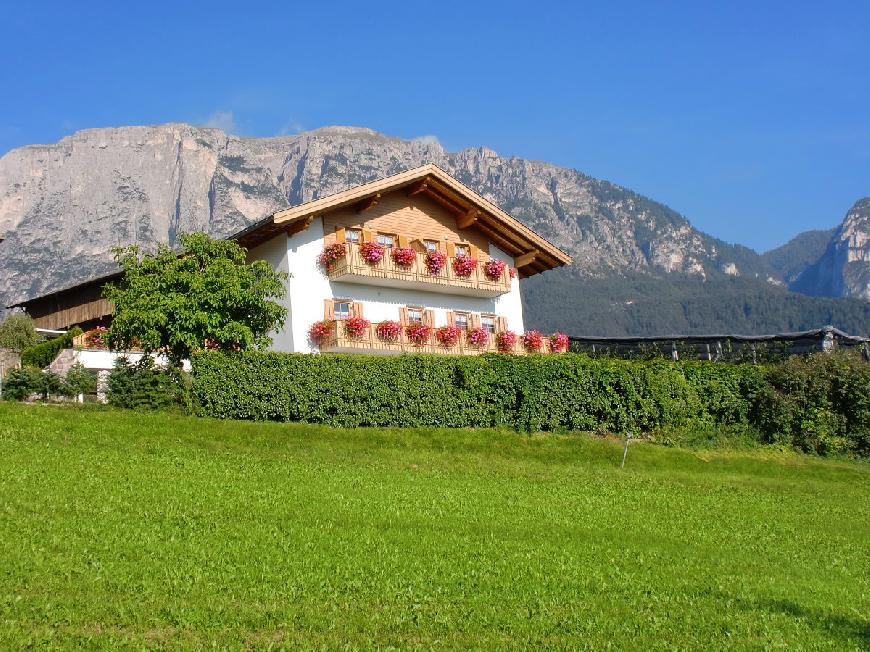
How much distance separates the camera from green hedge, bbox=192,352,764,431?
2870cm

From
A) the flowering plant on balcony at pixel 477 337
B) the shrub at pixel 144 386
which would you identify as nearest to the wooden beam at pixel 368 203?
the flowering plant on balcony at pixel 477 337

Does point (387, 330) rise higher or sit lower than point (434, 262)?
lower

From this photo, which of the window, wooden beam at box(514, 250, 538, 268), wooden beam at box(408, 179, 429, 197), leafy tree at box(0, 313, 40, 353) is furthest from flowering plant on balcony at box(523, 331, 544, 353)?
leafy tree at box(0, 313, 40, 353)

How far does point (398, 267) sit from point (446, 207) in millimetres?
5284

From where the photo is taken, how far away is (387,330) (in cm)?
3722

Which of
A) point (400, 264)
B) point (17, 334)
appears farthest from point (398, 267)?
point (17, 334)

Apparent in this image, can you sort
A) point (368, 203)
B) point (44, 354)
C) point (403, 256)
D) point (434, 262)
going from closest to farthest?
point (44, 354) < point (403, 256) < point (368, 203) < point (434, 262)

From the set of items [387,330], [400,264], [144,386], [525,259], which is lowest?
[144,386]

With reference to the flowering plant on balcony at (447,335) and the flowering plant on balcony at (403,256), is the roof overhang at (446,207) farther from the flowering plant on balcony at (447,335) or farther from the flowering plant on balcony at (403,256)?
the flowering plant on balcony at (447,335)

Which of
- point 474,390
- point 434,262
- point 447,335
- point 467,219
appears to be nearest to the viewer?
point 474,390

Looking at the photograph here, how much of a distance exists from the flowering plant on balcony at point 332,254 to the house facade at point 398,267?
0.04 metres

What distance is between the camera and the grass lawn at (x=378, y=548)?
11609mm

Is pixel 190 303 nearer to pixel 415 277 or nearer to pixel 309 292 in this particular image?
pixel 309 292

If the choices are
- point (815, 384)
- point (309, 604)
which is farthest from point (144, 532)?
point (815, 384)
